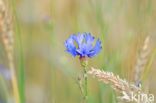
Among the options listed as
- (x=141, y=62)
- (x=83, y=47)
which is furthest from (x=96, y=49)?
(x=141, y=62)

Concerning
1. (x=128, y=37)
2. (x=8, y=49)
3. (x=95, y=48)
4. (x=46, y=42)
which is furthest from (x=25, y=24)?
(x=95, y=48)

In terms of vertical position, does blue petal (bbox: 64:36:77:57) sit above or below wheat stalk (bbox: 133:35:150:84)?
below

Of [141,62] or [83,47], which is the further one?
[141,62]

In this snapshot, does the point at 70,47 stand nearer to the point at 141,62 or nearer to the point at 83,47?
the point at 83,47

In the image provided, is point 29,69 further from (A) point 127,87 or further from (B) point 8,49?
(A) point 127,87

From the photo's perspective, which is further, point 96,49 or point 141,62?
point 141,62

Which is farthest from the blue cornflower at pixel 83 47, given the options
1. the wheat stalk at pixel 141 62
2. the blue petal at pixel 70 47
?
the wheat stalk at pixel 141 62

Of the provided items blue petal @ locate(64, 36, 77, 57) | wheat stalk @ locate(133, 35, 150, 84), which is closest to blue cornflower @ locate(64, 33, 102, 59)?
blue petal @ locate(64, 36, 77, 57)

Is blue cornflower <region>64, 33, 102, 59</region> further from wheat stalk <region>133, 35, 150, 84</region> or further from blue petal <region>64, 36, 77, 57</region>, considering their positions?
wheat stalk <region>133, 35, 150, 84</region>

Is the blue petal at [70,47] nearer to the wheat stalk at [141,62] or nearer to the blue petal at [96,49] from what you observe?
the blue petal at [96,49]

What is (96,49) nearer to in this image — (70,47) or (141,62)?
(70,47)

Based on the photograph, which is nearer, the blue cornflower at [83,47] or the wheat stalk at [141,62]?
the blue cornflower at [83,47]
